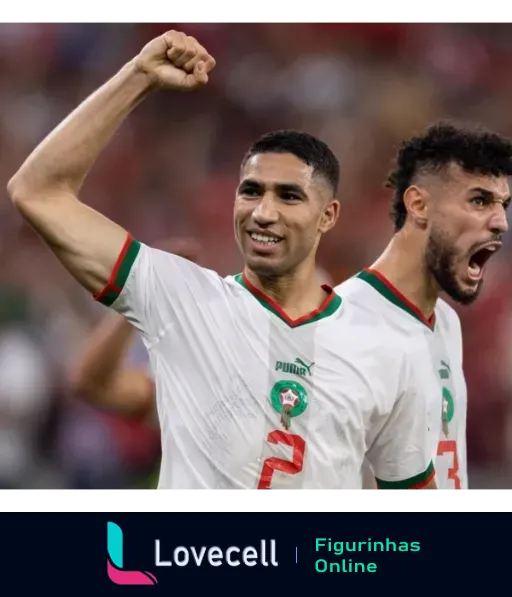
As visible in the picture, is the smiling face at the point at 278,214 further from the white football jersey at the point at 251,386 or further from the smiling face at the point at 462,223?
the smiling face at the point at 462,223

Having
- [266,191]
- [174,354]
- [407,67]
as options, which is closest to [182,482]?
[174,354]

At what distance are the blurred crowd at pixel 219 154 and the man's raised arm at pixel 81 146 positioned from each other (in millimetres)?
601

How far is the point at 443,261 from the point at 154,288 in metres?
0.97

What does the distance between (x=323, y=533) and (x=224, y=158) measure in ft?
4.14

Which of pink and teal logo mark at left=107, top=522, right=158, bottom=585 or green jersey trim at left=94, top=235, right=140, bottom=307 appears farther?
pink and teal logo mark at left=107, top=522, right=158, bottom=585

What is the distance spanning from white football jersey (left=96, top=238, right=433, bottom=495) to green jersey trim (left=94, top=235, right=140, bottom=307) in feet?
0.05

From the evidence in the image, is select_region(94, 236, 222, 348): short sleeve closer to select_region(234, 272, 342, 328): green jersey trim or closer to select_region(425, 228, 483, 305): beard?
select_region(234, 272, 342, 328): green jersey trim

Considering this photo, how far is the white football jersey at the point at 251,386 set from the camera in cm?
303

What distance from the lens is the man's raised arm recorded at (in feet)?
8.95

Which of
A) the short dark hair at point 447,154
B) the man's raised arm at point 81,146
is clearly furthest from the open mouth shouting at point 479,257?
the man's raised arm at point 81,146

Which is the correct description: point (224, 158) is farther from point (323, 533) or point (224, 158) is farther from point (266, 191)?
point (323, 533)

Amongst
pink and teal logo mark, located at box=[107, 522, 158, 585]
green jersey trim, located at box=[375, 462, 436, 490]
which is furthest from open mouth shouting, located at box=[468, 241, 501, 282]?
pink and teal logo mark, located at box=[107, 522, 158, 585]

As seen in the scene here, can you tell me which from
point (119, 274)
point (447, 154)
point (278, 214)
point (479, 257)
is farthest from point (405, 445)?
point (119, 274)

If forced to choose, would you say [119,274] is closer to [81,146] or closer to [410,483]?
[81,146]
